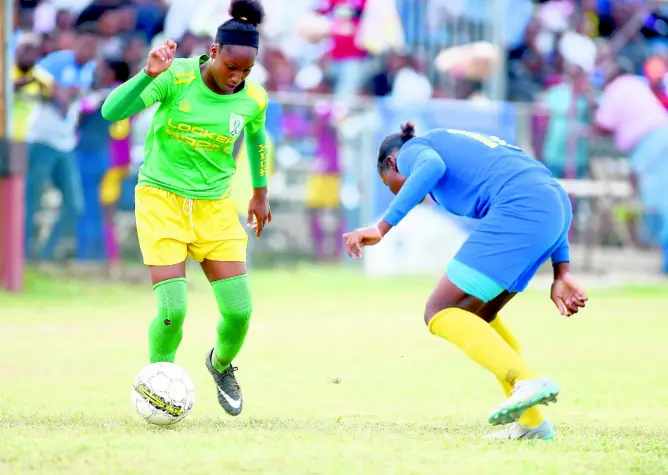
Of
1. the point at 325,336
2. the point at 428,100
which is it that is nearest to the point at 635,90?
the point at 428,100

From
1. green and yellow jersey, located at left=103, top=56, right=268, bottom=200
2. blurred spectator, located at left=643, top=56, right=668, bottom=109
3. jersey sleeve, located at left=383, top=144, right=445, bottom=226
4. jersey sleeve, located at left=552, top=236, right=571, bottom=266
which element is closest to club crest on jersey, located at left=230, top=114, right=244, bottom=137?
green and yellow jersey, located at left=103, top=56, right=268, bottom=200

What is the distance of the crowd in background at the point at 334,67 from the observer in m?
16.0

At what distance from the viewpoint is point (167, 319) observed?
6.78 m

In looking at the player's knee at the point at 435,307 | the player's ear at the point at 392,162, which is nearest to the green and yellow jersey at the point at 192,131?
the player's ear at the point at 392,162

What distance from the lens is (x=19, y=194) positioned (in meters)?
15.1

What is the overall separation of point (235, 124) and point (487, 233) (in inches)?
67.2

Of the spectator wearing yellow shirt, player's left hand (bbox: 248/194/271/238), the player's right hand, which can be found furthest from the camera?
the spectator wearing yellow shirt

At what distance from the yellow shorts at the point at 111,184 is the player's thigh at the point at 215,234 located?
945 centimetres

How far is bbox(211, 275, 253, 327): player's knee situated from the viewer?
280 inches

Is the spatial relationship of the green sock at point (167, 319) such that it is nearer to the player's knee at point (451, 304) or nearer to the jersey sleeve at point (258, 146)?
the jersey sleeve at point (258, 146)

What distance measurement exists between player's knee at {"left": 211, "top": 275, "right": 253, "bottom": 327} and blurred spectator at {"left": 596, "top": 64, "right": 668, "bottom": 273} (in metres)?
13.1

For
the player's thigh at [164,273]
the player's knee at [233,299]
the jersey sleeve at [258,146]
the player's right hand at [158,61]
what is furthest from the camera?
the jersey sleeve at [258,146]

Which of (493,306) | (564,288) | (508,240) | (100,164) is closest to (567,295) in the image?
(564,288)

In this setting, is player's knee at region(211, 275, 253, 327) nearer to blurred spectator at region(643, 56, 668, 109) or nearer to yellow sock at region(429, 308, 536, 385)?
yellow sock at region(429, 308, 536, 385)
